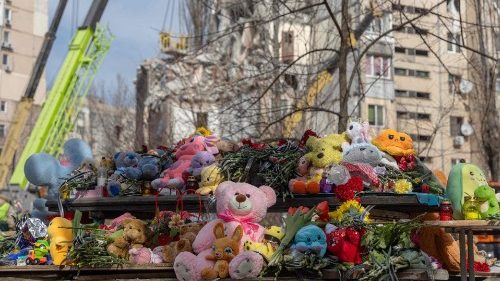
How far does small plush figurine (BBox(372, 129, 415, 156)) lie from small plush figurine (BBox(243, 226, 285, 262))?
130 centimetres

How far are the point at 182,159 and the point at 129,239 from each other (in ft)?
3.77

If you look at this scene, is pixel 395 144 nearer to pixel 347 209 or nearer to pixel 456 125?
pixel 347 209

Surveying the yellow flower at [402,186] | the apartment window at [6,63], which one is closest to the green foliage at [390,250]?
the yellow flower at [402,186]

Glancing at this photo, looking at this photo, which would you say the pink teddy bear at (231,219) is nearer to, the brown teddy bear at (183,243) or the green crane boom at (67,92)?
the brown teddy bear at (183,243)

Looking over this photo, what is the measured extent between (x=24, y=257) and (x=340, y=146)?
281 cm

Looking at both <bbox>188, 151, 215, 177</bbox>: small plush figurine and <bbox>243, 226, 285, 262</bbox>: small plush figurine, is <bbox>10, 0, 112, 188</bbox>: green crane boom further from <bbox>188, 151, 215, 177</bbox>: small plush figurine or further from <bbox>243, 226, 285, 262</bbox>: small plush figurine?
<bbox>243, 226, 285, 262</bbox>: small plush figurine

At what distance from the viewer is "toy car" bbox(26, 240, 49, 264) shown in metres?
5.93

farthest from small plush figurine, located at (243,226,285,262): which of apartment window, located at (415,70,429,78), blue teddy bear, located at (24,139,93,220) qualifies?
apartment window, located at (415,70,429,78)

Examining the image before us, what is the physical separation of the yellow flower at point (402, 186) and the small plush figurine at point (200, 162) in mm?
1698

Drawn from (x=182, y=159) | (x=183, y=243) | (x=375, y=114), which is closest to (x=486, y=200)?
(x=183, y=243)

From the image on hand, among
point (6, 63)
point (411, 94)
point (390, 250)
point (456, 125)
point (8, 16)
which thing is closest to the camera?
point (390, 250)

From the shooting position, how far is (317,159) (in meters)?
5.77

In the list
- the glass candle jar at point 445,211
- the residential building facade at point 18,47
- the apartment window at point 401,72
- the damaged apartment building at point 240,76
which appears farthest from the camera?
the residential building facade at point 18,47

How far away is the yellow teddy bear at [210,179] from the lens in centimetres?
601
